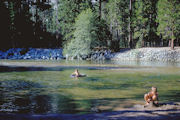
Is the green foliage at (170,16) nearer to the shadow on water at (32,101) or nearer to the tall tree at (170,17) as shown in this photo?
the tall tree at (170,17)

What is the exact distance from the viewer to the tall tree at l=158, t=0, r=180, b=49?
44.8 meters

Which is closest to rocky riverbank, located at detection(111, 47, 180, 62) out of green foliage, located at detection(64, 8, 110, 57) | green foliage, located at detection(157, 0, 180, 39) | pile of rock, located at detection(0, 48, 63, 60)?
green foliage, located at detection(157, 0, 180, 39)

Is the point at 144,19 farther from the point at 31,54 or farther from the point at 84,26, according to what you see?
the point at 31,54

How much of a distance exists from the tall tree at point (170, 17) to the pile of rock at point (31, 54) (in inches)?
821

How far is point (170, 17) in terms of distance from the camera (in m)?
45.2

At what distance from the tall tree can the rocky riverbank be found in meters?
1.51

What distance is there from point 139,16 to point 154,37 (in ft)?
31.7

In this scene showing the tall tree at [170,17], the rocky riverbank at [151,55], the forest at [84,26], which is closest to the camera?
the forest at [84,26]

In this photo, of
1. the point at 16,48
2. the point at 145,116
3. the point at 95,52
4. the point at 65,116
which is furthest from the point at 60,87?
the point at 16,48

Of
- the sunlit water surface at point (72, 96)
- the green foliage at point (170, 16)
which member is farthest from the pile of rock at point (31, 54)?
the sunlit water surface at point (72, 96)

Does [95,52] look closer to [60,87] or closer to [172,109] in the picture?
[60,87]

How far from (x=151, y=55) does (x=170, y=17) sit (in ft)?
26.2

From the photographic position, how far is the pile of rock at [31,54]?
4546cm

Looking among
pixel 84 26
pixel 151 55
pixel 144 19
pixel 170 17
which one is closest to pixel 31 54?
pixel 84 26
